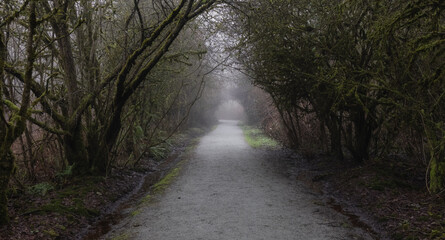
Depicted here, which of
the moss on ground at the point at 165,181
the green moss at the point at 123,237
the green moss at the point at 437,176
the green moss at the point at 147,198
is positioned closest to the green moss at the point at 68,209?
the green moss at the point at 147,198

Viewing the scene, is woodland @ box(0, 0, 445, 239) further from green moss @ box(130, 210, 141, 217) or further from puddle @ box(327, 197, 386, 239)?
green moss @ box(130, 210, 141, 217)

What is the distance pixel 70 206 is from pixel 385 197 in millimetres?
6697

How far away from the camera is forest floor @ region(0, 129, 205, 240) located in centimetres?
609

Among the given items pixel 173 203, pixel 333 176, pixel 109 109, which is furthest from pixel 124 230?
pixel 333 176

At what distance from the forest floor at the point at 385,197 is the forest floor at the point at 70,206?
5.00 metres

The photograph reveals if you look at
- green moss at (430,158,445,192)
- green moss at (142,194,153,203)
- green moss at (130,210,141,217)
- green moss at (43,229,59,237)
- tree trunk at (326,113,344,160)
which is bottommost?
green moss at (130,210,141,217)

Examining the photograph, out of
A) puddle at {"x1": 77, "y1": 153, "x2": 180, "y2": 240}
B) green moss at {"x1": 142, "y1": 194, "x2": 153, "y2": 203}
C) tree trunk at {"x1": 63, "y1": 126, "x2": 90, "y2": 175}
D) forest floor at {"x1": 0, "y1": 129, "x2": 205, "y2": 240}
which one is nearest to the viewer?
forest floor at {"x1": 0, "y1": 129, "x2": 205, "y2": 240}

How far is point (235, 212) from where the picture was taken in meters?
7.14

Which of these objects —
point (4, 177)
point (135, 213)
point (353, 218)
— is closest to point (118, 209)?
point (135, 213)

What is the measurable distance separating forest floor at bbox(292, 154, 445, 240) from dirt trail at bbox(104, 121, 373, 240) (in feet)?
1.62

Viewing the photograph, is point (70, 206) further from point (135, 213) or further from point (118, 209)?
point (135, 213)

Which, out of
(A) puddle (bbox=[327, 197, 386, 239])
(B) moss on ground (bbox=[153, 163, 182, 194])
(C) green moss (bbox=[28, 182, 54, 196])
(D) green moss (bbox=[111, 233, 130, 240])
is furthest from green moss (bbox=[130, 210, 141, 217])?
(A) puddle (bbox=[327, 197, 386, 239])

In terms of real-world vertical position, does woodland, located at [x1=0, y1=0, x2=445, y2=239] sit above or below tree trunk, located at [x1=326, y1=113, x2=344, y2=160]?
above

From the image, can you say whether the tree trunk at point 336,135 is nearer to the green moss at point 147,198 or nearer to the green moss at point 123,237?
the green moss at point 147,198
